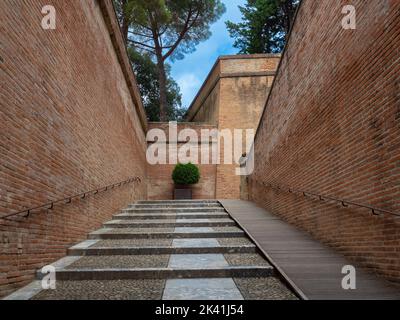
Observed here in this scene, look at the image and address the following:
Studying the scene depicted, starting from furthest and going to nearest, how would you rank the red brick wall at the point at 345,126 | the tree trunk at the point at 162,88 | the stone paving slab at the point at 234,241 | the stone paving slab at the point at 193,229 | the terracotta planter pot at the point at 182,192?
the tree trunk at the point at 162,88, the terracotta planter pot at the point at 182,192, the stone paving slab at the point at 193,229, the stone paving slab at the point at 234,241, the red brick wall at the point at 345,126

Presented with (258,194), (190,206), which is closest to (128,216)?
(190,206)

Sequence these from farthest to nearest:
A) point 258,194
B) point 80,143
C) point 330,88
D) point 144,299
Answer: point 258,194 < point 80,143 < point 330,88 < point 144,299

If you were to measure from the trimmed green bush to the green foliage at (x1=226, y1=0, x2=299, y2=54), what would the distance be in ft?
32.3

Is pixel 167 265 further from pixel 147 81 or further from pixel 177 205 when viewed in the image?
pixel 147 81

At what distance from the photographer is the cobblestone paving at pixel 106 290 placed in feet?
11.4

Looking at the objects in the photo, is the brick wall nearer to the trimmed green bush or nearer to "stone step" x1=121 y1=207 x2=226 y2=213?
the trimmed green bush

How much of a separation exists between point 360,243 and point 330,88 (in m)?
2.08

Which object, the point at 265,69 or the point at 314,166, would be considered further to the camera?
the point at 265,69

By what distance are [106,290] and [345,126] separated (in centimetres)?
329

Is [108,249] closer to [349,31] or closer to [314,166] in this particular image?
[314,166]

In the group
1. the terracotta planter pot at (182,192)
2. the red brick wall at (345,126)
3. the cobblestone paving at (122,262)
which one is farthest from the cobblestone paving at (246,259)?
the terracotta planter pot at (182,192)

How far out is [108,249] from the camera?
5184 millimetres

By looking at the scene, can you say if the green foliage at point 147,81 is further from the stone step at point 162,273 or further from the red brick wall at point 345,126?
the stone step at point 162,273

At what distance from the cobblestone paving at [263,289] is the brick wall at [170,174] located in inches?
413
